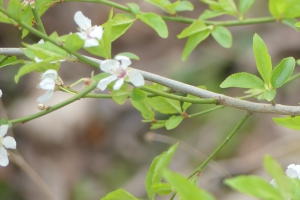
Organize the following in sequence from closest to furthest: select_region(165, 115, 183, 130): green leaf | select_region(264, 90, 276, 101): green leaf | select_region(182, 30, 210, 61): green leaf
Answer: select_region(264, 90, 276, 101): green leaf → select_region(165, 115, 183, 130): green leaf → select_region(182, 30, 210, 61): green leaf

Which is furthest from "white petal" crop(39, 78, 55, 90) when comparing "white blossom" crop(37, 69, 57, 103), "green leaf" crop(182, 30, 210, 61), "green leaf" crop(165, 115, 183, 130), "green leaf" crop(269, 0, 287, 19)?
"green leaf" crop(269, 0, 287, 19)

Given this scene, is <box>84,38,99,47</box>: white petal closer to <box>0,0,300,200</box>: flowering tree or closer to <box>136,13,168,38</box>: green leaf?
<box>0,0,300,200</box>: flowering tree

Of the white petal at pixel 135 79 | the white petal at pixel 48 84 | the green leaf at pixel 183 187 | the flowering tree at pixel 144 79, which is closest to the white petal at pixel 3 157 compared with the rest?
the flowering tree at pixel 144 79

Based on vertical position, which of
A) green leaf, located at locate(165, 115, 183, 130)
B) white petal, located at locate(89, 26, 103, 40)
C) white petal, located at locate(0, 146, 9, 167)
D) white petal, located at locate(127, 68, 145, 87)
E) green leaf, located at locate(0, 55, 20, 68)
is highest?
white petal, located at locate(89, 26, 103, 40)

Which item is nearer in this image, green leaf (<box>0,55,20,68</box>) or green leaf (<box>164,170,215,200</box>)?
green leaf (<box>164,170,215,200</box>)

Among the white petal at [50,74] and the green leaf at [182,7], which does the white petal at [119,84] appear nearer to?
the white petal at [50,74]

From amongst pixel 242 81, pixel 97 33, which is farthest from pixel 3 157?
pixel 242 81

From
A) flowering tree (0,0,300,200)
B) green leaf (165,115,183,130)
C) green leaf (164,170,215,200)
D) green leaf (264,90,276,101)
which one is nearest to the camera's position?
green leaf (164,170,215,200)
